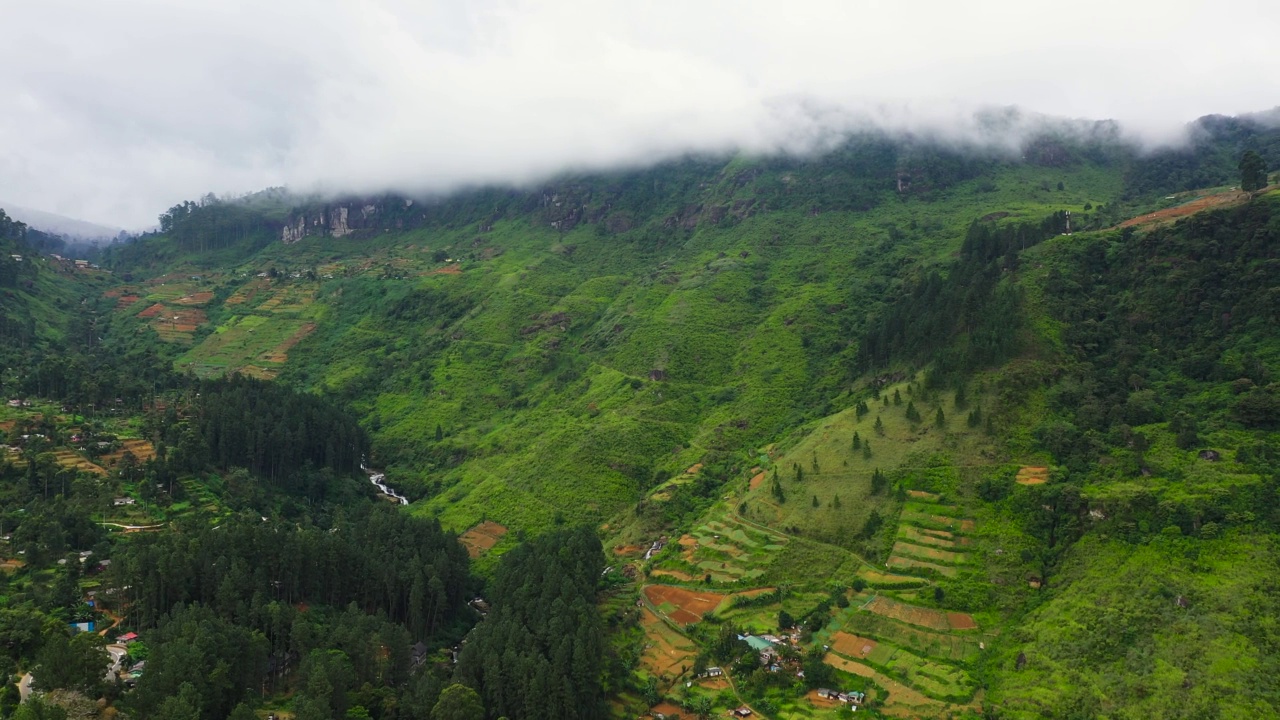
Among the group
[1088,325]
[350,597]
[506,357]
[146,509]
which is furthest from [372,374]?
[1088,325]

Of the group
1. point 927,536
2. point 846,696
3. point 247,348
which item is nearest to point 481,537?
point 846,696

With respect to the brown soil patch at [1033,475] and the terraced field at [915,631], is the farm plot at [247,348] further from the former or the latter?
the brown soil patch at [1033,475]

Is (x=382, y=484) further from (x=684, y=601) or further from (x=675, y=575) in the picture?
(x=684, y=601)

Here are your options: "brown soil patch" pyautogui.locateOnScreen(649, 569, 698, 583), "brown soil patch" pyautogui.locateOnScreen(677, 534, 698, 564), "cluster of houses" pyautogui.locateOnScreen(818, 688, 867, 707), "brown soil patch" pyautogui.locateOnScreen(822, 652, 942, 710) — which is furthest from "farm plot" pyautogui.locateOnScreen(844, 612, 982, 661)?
"brown soil patch" pyautogui.locateOnScreen(677, 534, 698, 564)

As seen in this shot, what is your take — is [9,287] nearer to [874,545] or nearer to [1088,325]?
[874,545]

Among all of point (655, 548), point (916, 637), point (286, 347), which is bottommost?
point (916, 637)

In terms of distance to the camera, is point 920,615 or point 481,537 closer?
point 920,615

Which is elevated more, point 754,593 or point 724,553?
point 724,553

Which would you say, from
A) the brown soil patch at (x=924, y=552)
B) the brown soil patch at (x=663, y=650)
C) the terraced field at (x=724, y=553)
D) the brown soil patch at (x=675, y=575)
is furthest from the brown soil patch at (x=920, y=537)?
the brown soil patch at (x=663, y=650)
